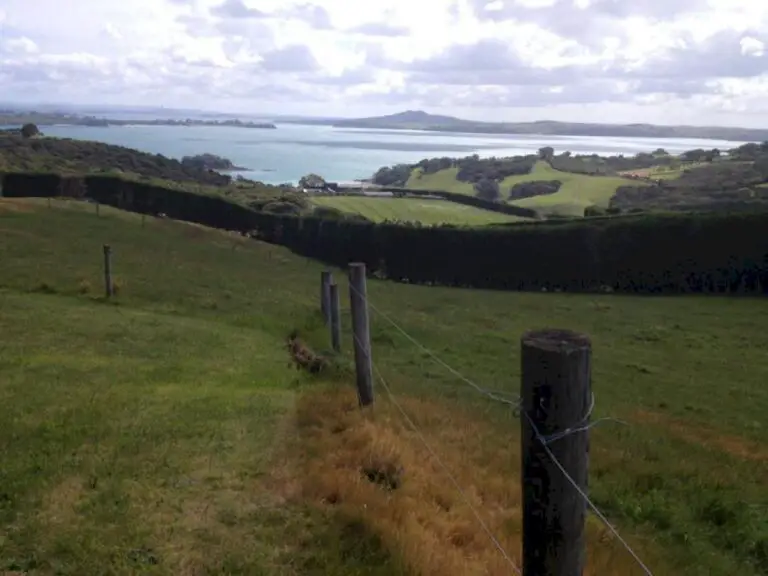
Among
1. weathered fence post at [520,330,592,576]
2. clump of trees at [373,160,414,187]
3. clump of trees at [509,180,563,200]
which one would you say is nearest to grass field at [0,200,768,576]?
weathered fence post at [520,330,592,576]

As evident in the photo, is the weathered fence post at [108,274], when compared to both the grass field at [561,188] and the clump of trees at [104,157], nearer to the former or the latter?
the grass field at [561,188]

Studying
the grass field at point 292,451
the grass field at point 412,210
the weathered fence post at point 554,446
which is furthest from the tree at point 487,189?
the weathered fence post at point 554,446

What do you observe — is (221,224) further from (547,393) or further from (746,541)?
(547,393)

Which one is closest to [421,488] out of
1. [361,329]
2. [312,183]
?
[361,329]

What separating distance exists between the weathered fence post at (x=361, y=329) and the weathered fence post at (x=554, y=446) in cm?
537

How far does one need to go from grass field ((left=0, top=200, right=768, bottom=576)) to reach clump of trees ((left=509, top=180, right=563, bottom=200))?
82006mm

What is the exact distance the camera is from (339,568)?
5.21 meters

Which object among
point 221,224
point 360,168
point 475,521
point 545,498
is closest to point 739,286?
point 221,224

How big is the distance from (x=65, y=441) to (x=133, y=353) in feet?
19.8

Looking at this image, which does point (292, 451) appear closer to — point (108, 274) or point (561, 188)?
point (108, 274)

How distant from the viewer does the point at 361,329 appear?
9102 millimetres

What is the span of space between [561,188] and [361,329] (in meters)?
97.2

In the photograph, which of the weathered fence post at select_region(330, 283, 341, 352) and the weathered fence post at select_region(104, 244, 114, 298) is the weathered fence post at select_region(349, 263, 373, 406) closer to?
the weathered fence post at select_region(330, 283, 341, 352)

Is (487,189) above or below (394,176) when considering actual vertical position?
below
